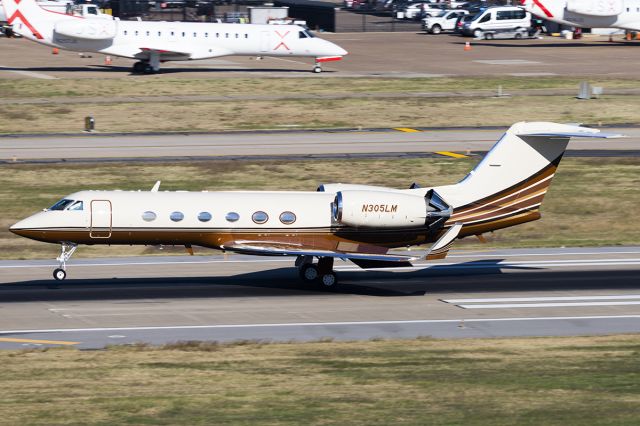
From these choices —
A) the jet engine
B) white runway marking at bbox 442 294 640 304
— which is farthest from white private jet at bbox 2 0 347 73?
white runway marking at bbox 442 294 640 304

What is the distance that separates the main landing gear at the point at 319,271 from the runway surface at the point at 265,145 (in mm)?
21126

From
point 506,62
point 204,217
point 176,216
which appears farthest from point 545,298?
point 506,62

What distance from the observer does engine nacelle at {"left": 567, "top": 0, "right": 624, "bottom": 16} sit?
98188mm

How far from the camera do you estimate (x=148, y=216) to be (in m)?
31.3

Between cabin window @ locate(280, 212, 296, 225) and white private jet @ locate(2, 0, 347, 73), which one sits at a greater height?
white private jet @ locate(2, 0, 347, 73)

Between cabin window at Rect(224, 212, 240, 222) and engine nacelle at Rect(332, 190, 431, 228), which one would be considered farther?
cabin window at Rect(224, 212, 240, 222)

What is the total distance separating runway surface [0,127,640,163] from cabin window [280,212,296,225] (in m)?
22.2

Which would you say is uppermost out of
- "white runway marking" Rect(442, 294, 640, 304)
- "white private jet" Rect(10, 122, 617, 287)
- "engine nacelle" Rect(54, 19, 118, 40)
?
"engine nacelle" Rect(54, 19, 118, 40)

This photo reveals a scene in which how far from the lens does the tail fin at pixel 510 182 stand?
33.4m

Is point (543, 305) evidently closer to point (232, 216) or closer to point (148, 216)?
point (232, 216)

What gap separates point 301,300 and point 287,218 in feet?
8.04

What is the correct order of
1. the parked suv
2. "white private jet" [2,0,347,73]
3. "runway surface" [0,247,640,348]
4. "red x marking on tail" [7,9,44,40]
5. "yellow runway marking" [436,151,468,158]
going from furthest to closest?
the parked suv < "white private jet" [2,0,347,73] < "red x marking on tail" [7,9,44,40] < "yellow runway marking" [436,151,468,158] < "runway surface" [0,247,640,348]

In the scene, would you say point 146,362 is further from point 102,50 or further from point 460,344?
point 102,50

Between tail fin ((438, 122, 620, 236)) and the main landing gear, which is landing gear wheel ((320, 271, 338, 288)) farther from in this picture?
tail fin ((438, 122, 620, 236))
